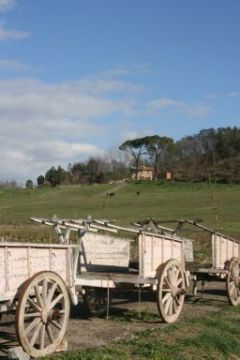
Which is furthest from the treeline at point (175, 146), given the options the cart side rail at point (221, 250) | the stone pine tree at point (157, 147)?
the cart side rail at point (221, 250)

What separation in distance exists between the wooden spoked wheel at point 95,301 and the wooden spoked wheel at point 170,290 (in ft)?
4.97

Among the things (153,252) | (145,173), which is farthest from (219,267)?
(145,173)

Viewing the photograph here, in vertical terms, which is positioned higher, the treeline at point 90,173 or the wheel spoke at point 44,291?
the treeline at point 90,173

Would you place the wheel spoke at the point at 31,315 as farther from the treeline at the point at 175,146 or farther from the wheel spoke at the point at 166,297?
the treeline at the point at 175,146

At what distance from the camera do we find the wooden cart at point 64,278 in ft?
26.0

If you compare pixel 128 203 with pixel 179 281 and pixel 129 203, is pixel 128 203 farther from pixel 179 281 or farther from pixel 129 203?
pixel 179 281

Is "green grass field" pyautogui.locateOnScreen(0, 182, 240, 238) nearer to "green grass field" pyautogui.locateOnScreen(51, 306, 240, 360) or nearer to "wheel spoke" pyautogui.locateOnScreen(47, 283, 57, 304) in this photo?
"green grass field" pyautogui.locateOnScreen(51, 306, 240, 360)

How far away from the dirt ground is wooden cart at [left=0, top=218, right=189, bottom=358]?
408mm

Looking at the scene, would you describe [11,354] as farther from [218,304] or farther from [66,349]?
[218,304]

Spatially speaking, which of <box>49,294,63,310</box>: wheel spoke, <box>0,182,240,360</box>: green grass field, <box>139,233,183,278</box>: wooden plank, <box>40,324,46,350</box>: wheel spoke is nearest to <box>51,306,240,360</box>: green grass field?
<box>0,182,240,360</box>: green grass field

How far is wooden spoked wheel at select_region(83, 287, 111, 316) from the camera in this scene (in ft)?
40.6

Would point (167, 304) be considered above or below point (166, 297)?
below

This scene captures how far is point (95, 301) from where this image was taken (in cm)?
1262

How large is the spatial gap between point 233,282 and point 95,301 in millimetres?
3390
